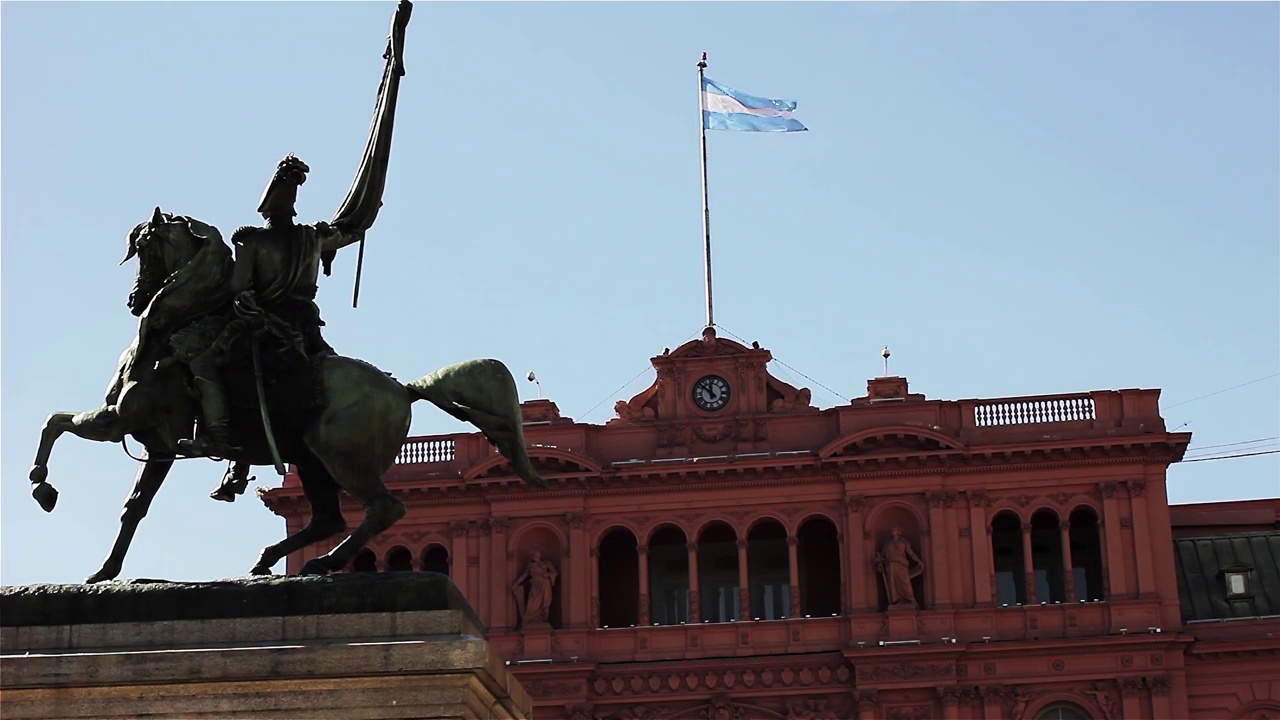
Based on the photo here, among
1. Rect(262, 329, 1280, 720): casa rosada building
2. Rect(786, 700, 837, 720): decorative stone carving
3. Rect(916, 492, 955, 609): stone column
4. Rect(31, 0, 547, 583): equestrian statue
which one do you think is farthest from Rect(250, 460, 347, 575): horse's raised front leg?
Rect(916, 492, 955, 609): stone column

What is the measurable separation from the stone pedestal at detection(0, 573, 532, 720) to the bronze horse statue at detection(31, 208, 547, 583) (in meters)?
0.82

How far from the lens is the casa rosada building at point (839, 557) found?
60.0 m

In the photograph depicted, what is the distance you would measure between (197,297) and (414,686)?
133 inches

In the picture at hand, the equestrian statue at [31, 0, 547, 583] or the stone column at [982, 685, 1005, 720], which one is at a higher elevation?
the equestrian statue at [31, 0, 547, 583]

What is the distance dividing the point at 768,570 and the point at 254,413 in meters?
49.0

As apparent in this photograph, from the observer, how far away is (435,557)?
210 ft

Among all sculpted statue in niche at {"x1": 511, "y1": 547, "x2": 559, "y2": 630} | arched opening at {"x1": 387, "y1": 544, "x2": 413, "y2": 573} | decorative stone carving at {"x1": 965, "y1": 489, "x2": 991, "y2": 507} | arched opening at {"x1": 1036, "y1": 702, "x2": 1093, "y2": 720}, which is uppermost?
decorative stone carving at {"x1": 965, "y1": 489, "x2": 991, "y2": 507}

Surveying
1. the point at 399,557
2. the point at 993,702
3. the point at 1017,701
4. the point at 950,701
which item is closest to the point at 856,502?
the point at 950,701

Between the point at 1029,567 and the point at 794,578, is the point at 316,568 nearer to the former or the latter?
the point at 794,578

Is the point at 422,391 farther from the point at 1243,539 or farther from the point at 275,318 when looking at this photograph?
the point at 1243,539

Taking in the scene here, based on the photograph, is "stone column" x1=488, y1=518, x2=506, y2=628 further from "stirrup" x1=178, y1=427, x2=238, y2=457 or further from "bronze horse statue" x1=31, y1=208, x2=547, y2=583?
"stirrup" x1=178, y1=427, x2=238, y2=457

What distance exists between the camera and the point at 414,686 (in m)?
14.0

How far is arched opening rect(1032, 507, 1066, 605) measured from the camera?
204 ft

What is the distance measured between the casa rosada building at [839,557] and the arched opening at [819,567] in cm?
7
